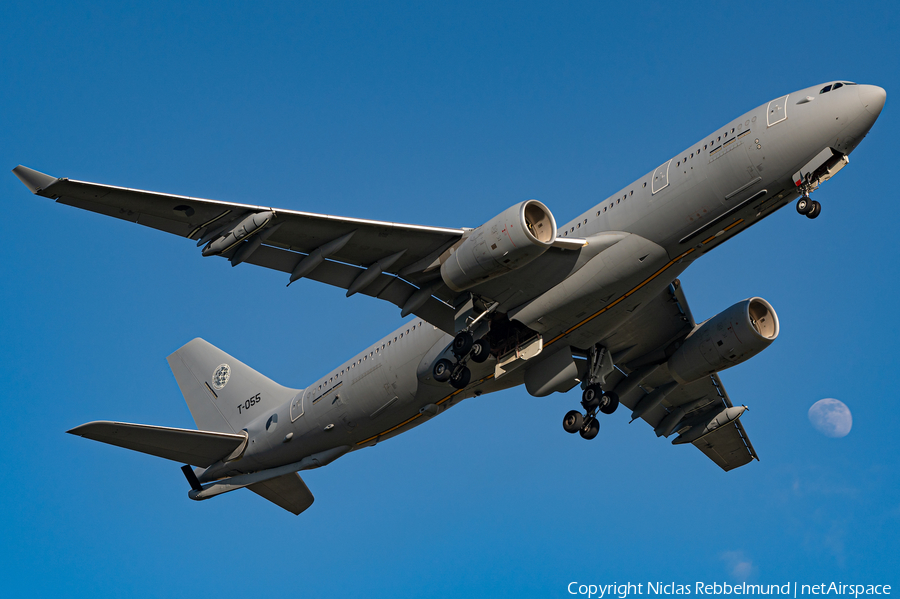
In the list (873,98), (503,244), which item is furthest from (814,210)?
(503,244)

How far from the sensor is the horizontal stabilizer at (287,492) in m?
27.8

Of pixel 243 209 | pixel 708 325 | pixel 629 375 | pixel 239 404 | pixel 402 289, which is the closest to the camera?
pixel 243 209

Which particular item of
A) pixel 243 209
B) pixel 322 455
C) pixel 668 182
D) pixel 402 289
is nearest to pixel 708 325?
pixel 668 182

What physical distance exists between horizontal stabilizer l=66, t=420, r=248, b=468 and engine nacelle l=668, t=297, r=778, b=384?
49.8 ft

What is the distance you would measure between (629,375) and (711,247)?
7.48 metres

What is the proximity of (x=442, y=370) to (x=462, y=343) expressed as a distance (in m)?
1.22

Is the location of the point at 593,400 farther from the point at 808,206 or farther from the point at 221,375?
the point at 221,375

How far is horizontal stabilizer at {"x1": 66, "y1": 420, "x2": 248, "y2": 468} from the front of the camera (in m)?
22.3

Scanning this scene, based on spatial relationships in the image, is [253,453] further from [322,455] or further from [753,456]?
[753,456]

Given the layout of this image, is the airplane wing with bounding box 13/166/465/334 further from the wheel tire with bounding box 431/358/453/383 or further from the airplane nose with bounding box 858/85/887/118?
the airplane nose with bounding box 858/85/887/118

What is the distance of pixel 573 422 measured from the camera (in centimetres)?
2475

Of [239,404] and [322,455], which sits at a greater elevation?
[239,404]

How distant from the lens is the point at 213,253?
19875mm

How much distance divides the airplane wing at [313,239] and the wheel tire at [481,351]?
1395 millimetres
